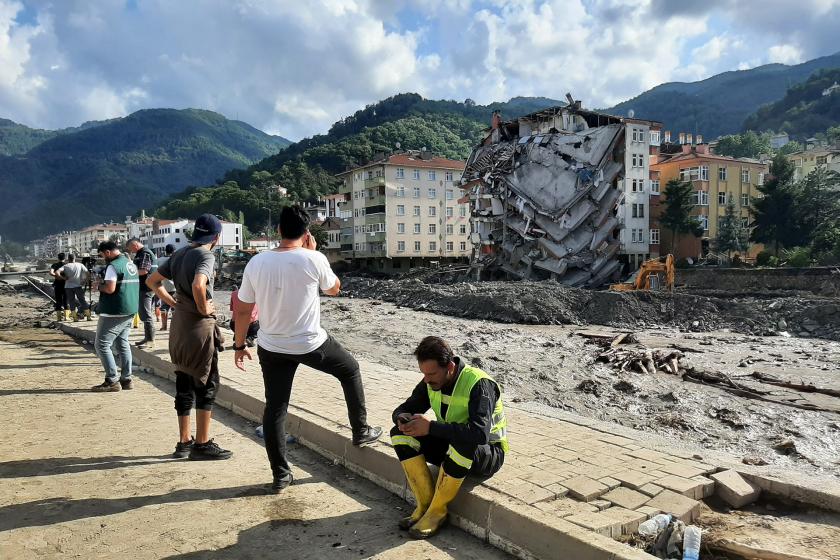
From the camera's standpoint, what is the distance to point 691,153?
57031mm

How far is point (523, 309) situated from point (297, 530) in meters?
23.8

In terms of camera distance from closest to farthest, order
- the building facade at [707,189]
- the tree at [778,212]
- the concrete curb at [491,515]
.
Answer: the concrete curb at [491,515]
the tree at [778,212]
the building facade at [707,189]

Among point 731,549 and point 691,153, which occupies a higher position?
point 691,153

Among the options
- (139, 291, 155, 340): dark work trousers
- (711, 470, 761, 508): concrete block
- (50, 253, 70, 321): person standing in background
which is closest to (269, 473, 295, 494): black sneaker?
(711, 470, 761, 508): concrete block

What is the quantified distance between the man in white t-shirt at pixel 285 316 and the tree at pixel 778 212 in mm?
50340

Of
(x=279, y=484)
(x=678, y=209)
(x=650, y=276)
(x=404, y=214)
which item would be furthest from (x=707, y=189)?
(x=279, y=484)

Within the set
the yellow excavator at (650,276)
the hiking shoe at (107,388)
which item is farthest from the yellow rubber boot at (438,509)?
the yellow excavator at (650,276)

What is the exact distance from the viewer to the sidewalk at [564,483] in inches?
135

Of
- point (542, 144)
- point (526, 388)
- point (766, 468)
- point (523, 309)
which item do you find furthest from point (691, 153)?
point (766, 468)

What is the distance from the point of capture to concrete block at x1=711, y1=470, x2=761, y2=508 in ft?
13.1

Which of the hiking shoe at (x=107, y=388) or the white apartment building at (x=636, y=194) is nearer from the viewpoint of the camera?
the hiking shoe at (x=107, y=388)

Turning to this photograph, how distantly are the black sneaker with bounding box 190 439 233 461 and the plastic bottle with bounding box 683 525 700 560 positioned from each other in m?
3.76

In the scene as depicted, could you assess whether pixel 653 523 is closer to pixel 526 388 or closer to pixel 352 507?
pixel 352 507

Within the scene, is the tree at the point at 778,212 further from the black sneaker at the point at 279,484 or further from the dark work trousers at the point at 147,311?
the black sneaker at the point at 279,484
